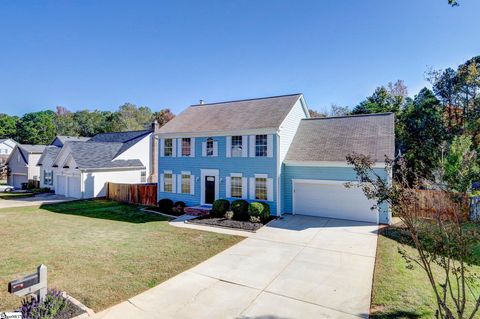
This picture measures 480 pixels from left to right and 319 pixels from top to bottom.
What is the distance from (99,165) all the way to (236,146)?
14.9 metres

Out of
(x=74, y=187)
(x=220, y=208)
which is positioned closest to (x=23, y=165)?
(x=74, y=187)

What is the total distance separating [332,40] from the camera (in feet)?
50.6

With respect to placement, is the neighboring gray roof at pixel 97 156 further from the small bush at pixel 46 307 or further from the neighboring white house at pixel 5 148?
the neighboring white house at pixel 5 148

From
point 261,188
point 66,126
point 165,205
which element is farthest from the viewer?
point 66,126

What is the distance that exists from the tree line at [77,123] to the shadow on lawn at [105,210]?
36959mm

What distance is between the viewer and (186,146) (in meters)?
18.9

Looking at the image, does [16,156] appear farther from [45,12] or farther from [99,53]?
[45,12]

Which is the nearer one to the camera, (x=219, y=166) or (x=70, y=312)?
(x=70, y=312)

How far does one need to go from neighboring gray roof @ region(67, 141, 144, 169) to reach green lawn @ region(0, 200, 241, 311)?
8.06 m

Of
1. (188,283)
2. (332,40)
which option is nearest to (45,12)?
(188,283)

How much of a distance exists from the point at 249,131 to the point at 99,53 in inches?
462

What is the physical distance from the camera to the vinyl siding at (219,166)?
51.6ft

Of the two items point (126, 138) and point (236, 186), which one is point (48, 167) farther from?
point (236, 186)

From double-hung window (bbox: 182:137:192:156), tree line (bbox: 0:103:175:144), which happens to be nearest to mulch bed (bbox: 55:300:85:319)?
double-hung window (bbox: 182:137:192:156)
